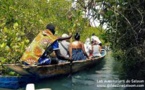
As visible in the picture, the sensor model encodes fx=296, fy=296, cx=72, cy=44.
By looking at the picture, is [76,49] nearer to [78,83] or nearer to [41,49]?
[78,83]

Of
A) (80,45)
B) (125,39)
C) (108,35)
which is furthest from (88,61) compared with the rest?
(125,39)

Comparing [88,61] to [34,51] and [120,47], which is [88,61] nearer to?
[120,47]

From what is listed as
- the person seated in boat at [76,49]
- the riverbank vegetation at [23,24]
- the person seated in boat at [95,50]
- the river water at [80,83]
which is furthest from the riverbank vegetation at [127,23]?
the person seated in boat at [95,50]

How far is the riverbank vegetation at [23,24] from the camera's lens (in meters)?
7.24

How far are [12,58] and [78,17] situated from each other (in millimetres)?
3041

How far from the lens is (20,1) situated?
12.1 metres

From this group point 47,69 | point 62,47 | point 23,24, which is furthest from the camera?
point 23,24

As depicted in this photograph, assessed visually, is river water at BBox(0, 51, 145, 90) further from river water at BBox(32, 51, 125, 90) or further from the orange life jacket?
the orange life jacket

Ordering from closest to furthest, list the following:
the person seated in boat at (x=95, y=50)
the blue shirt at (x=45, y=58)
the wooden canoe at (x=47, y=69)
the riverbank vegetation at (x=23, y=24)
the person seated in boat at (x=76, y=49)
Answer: the riverbank vegetation at (x=23, y=24)
the wooden canoe at (x=47, y=69)
the blue shirt at (x=45, y=58)
the person seated in boat at (x=76, y=49)
the person seated in boat at (x=95, y=50)

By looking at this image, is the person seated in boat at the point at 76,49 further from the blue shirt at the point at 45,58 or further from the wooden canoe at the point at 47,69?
the blue shirt at the point at 45,58

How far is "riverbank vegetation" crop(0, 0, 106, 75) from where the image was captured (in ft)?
23.8

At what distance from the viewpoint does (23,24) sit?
10805 millimetres

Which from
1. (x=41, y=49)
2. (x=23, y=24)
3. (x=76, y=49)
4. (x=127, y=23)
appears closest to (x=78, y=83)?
(x=41, y=49)

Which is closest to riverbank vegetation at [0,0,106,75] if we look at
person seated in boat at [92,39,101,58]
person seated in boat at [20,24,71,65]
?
person seated in boat at [20,24,71,65]
